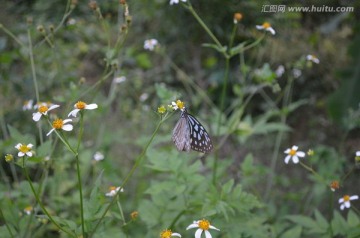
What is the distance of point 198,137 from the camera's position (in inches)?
68.0

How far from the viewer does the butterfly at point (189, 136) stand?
1588 millimetres

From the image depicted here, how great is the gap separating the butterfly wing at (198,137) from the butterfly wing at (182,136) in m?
0.03

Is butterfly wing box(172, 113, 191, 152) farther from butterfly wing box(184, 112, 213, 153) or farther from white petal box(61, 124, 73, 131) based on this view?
white petal box(61, 124, 73, 131)

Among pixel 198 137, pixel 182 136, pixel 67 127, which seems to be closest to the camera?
pixel 67 127

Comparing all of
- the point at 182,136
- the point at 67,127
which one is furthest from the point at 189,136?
the point at 67,127

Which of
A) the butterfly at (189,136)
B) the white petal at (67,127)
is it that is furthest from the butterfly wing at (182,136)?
the white petal at (67,127)

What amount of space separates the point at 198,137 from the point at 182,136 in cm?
13

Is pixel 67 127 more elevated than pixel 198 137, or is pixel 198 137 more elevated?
pixel 67 127

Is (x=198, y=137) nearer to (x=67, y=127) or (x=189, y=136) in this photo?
(x=189, y=136)

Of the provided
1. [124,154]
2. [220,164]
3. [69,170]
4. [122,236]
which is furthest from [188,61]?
[122,236]

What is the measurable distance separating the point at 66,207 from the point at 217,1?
2.29m

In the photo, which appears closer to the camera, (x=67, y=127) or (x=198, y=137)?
(x=67, y=127)

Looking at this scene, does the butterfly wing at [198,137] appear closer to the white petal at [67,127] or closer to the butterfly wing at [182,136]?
the butterfly wing at [182,136]

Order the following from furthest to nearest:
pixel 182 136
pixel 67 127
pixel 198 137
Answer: pixel 198 137 → pixel 182 136 → pixel 67 127
